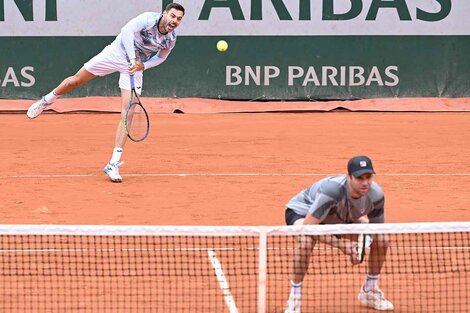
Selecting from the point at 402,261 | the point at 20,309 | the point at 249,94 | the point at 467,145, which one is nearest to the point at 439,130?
the point at 467,145

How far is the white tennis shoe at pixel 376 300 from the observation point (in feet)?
21.3

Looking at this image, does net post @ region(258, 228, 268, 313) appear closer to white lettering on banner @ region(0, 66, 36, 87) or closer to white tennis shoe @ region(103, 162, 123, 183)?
white tennis shoe @ region(103, 162, 123, 183)

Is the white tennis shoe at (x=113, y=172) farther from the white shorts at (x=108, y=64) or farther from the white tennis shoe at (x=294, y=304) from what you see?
the white tennis shoe at (x=294, y=304)

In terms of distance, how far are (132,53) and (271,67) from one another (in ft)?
25.9

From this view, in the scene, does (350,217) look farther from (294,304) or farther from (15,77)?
(15,77)

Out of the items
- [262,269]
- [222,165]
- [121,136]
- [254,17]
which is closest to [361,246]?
[262,269]

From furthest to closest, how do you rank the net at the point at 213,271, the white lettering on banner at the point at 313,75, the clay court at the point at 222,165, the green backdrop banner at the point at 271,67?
the white lettering on banner at the point at 313,75, the green backdrop banner at the point at 271,67, the clay court at the point at 222,165, the net at the point at 213,271

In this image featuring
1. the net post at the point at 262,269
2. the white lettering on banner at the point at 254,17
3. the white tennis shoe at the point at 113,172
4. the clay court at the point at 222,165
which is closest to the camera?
the net post at the point at 262,269

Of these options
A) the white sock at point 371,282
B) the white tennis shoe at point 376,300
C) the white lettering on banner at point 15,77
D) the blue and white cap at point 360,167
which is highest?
the white lettering on banner at point 15,77

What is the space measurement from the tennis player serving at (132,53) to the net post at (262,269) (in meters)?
5.29

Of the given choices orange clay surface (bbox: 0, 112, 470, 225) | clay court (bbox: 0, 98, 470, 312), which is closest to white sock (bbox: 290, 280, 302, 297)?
clay court (bbox: 0, 98, 470, 312)

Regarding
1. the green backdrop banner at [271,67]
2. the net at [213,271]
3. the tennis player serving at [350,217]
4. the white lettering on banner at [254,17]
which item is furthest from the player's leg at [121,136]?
the green backdrop banner at [271,67]

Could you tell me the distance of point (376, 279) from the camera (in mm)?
6543

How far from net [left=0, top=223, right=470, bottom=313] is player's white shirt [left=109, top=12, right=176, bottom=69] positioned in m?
3.15
